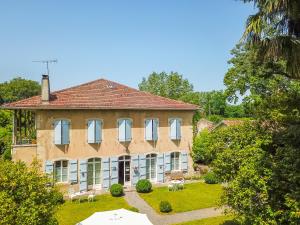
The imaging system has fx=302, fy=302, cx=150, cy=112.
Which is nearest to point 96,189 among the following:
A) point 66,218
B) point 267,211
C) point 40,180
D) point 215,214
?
point 66,218

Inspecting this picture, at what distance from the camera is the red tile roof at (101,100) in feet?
73.8

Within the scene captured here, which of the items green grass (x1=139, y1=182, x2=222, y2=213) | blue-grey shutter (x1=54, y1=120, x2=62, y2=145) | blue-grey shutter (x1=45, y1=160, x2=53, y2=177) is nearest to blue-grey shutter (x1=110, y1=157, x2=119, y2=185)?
green grass (x1=139, y1=182, x2=222, y2=213)

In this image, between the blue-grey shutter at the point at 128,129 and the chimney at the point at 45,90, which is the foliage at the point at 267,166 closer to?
the blue-grey shutter at the point at 128,129

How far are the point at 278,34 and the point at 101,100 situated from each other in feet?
55.0

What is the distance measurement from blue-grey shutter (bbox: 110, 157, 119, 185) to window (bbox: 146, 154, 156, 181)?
294cm

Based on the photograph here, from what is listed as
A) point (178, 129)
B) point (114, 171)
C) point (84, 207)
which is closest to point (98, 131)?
point (114, 171)

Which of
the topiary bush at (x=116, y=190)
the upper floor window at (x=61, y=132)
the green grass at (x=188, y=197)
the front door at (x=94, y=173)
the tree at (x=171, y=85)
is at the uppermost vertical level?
the tree at (x=171, y=85)

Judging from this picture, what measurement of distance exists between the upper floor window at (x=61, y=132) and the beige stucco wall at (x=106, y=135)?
315 mm

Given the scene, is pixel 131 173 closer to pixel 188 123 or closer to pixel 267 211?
pixel 188 123

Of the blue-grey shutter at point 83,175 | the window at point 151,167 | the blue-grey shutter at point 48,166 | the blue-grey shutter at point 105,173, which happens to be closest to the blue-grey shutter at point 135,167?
the window at point 151,167

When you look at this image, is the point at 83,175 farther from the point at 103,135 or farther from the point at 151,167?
the point at 151,167

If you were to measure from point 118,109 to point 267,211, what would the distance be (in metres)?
16.4

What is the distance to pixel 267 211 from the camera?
406 inches

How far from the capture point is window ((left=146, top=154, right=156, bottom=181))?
26.6 metres
